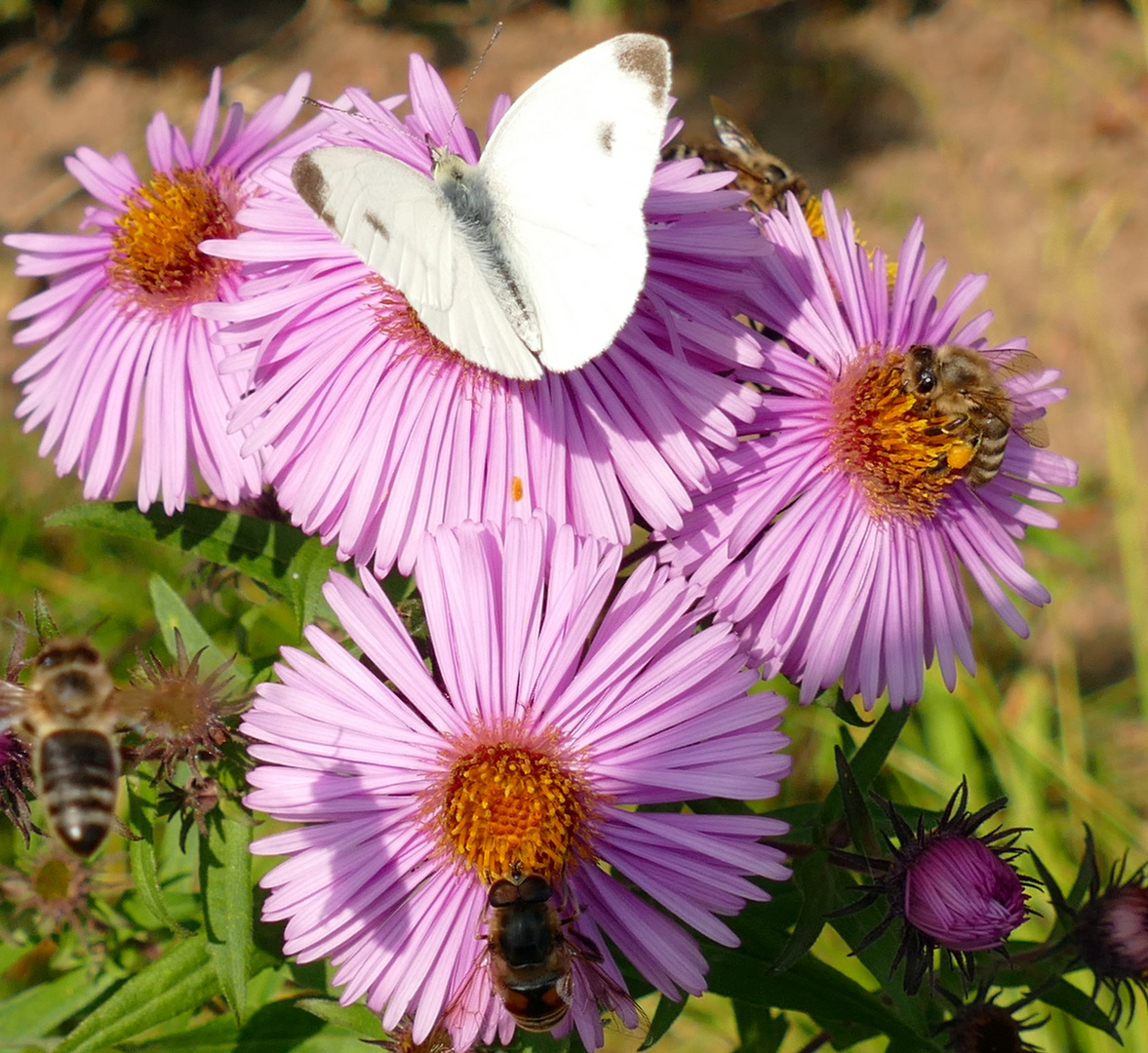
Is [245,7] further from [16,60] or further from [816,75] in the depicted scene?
[816,75]

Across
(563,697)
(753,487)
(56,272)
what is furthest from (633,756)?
(56,272)

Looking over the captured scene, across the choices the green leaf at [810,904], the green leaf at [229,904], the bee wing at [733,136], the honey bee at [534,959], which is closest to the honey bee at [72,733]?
the green leaf at [229,904]

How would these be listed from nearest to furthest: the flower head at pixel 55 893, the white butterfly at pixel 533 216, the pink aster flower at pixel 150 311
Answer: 1. the white butterfly at pixel 533 216
2. the pink aster flower at pixel 150 311
3. the flower head at pixel 55 893

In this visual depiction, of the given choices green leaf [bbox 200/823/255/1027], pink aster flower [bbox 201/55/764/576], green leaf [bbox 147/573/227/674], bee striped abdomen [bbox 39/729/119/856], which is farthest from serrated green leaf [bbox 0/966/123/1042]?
pink aster flower [bbox 201/55/764/576]

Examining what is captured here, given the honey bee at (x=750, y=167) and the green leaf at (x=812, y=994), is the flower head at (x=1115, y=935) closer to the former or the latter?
the green leaf at (x=812, y=994)

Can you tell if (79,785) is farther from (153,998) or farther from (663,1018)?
(663,1018)

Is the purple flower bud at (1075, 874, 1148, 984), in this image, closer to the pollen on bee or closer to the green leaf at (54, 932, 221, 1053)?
the pollen on bee
